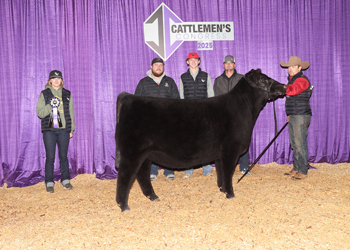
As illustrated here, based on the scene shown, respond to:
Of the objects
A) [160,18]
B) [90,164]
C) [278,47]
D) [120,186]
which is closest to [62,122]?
[90,164]

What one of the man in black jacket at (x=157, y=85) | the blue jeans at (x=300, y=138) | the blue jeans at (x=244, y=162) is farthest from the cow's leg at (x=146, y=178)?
the blue jeans at (x=300, y=138)

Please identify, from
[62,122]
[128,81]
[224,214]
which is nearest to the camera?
[224,214]

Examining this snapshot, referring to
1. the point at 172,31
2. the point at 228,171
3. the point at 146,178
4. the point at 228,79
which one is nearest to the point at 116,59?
the point at 172,31

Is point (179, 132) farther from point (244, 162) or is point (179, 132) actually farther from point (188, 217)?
point (244, 162)

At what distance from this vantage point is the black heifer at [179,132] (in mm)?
2990

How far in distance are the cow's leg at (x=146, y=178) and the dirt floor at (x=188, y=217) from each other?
9 centimetres

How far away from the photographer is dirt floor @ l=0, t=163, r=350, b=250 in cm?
242

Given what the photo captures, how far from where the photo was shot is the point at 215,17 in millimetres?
5348

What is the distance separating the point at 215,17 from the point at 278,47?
4.69 feet

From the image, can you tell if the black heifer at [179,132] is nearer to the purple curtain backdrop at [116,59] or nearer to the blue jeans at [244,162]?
the blue jeans at [244,162]

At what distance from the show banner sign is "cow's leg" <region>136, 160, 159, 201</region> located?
103 inches

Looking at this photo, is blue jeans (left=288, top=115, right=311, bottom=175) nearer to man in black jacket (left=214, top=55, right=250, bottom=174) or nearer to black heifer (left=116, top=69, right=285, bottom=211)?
man in black jacket (left=214, top=55, right=250, bottom=174)

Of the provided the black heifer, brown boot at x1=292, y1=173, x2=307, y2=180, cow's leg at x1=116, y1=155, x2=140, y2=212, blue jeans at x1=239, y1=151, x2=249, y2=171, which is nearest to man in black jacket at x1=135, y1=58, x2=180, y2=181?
the black heifer

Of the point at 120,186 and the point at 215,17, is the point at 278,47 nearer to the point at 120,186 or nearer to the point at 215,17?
the point at 215,17
